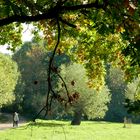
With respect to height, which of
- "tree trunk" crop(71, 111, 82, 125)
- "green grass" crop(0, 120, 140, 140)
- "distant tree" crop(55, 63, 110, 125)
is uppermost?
"distant tree" crop(55, 63, 110, 125)

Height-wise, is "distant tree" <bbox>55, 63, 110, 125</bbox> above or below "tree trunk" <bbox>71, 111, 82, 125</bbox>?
above

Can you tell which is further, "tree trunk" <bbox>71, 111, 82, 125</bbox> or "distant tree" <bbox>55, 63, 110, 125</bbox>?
"tree trunk" <bbox>71, 111, 82, 125</bbox>

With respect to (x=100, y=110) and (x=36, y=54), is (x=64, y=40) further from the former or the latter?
(x=36, y=54)

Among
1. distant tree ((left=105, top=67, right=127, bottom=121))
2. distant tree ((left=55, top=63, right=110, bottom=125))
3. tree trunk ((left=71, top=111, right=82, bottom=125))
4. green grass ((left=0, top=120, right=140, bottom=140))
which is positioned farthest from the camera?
distant tree ((left=105, top=67, right=127, bottom=121))

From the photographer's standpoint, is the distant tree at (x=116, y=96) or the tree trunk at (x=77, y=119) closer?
the tree trunk at (x=77, y=119)

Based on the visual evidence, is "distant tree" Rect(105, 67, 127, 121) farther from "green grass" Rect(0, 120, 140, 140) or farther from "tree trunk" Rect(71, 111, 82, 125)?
"green grass" Rect(0, 120, 140, 140)

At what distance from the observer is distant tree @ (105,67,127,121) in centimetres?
11020

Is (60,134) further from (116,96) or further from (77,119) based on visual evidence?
(116,96)

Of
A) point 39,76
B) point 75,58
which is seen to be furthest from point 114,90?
point 75,58

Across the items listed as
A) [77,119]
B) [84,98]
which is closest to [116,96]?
[77,119]

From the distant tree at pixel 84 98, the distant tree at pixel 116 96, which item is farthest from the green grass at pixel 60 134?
the distant tree at pixel 116 96

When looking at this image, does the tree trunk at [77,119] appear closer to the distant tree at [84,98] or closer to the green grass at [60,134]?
the distant tree at [84,98]

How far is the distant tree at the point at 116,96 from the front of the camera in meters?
110

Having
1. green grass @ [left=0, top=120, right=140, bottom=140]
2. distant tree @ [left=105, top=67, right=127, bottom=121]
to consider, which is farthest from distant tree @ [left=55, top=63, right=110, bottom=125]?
distant tree @ [left=105, top=67, right=127, bottom=121]
